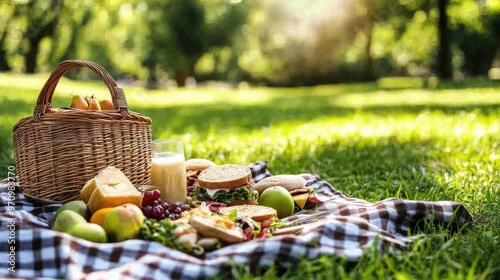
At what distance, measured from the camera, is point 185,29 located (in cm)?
2942

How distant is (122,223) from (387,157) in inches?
132

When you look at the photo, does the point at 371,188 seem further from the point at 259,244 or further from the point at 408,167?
the point at 259,244

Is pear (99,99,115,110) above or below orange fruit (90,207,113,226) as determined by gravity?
Result: above

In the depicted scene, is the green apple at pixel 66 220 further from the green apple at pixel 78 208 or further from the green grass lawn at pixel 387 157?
the green grass lawn at pixel 387 157

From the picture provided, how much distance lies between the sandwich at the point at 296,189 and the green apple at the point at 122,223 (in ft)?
3.73

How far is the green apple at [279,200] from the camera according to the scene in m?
3.53

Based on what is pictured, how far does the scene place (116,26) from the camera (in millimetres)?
35844

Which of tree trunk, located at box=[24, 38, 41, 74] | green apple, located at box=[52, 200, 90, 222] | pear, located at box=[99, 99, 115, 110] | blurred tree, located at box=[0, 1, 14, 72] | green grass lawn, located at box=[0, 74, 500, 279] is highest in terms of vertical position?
blurred tree, located at box=[0, 1, 14, 72]

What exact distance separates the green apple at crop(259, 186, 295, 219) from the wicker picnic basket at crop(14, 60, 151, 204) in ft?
Result: 2.69

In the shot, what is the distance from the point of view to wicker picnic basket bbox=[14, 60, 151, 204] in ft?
11.0

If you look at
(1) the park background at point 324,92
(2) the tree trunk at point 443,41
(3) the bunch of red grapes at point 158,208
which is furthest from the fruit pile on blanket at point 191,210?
(2) the tree trunk at point 443,41

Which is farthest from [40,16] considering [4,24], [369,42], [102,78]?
[102,78]

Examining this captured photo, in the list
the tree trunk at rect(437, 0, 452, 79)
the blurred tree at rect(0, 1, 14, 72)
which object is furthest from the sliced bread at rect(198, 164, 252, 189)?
the blurred tree at rect(0, 1, 14, 72)

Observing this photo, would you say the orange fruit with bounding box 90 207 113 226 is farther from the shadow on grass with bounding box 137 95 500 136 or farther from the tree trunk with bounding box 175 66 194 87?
the tree trunk with bounding box 175 66 194 87
